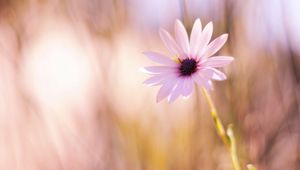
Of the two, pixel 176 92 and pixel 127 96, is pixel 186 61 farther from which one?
pixel 127 96

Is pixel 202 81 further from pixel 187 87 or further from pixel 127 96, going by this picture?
pixel 127 96

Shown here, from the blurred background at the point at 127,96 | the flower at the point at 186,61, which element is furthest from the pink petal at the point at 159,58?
the blurred background at the point at 127,96

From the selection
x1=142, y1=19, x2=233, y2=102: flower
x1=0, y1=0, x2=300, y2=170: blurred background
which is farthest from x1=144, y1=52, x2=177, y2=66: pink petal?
x1=0, y1=0, x2=300, y2=170: blurred background

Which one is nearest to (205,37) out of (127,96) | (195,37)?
(195,37)

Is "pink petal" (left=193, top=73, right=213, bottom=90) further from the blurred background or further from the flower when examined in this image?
the blurred background

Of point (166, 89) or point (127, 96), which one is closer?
point (166, 89)

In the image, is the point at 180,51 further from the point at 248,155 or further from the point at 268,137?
the point at 268,137
